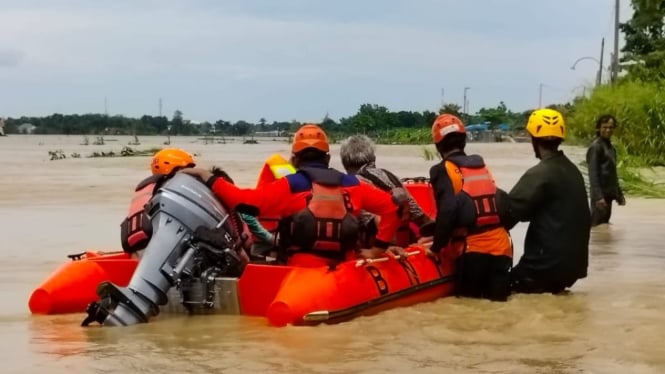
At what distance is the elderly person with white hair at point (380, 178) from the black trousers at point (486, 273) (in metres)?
0.62

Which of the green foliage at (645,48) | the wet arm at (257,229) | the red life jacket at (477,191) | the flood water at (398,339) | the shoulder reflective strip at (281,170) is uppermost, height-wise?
the green foliage at (645,48)

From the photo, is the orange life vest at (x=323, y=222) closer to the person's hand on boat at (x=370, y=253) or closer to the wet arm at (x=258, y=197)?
the wet arm at (x=258, y=197)

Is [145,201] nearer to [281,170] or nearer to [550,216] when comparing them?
[281,170]

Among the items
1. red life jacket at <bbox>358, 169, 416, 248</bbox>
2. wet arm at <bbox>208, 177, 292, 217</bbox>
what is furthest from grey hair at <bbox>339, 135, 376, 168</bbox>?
wet arm at <bbox>208, 177, 292, 217</bbox>

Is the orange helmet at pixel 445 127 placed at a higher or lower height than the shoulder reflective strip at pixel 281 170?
higher

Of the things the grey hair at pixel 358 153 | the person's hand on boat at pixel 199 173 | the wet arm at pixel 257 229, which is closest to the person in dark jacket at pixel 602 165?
the grey hair at pixel 358 153

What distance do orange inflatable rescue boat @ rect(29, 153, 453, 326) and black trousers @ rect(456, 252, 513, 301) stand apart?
22cm

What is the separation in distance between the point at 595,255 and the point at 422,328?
503 centimetres

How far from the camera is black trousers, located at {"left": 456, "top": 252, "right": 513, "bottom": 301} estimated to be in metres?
8.14

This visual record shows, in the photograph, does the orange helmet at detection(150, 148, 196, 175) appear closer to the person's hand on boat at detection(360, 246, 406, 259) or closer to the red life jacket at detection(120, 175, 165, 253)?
the red life jacket at detection(120, 175, 165, 253)

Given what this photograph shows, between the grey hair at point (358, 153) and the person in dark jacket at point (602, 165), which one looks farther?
the person in dark jacket at point (602, 165)

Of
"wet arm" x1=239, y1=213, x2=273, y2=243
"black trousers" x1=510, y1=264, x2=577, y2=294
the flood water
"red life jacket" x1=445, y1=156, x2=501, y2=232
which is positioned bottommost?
the flood water

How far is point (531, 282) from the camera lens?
834 centimetres

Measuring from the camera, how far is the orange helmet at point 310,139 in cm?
779
